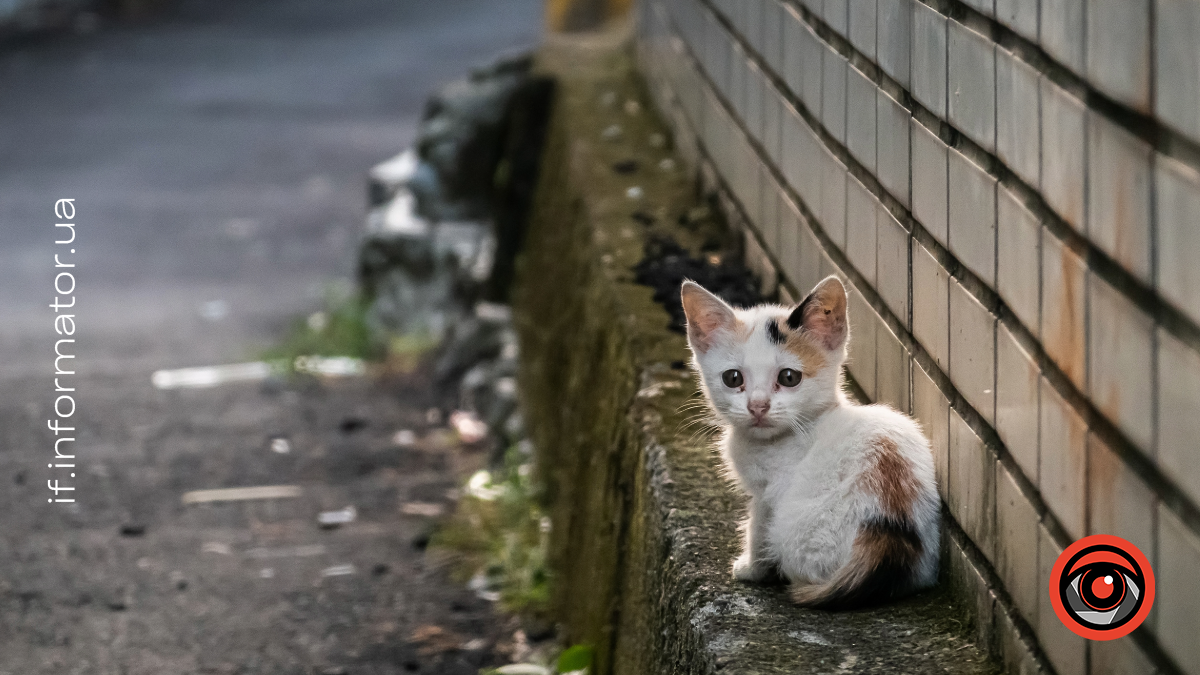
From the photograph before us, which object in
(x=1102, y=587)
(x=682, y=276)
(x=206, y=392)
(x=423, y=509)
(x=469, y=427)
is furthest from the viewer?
(x=206, y=392)

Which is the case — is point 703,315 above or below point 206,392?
above

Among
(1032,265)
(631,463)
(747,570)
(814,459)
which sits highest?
(1032,265)

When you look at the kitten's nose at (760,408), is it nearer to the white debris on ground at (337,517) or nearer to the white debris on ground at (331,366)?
the white debris on ground at (337,517)

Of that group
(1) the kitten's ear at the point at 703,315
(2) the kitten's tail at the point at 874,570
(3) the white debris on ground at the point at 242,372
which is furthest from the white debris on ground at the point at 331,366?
(2) the kitten's tail at the point at 874,570

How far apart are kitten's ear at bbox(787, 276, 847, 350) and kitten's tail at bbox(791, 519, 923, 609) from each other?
401 millimetres

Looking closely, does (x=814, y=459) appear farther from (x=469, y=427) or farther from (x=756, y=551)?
(x=469, y=427)

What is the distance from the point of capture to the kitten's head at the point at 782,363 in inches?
98.6

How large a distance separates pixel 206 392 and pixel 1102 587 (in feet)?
20.6

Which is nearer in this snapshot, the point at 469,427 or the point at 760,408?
the point at 760,408

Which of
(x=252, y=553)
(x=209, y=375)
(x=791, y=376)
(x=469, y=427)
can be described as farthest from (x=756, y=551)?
(x=209, y=375)

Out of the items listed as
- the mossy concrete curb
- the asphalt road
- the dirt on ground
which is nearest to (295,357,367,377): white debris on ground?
the asphalt road

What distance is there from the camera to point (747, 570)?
252 centimetres

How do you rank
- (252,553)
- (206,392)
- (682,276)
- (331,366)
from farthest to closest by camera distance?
(331,366) → (206,392) → (252,553) → (682,276)

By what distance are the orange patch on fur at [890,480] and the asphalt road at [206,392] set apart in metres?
2.30
